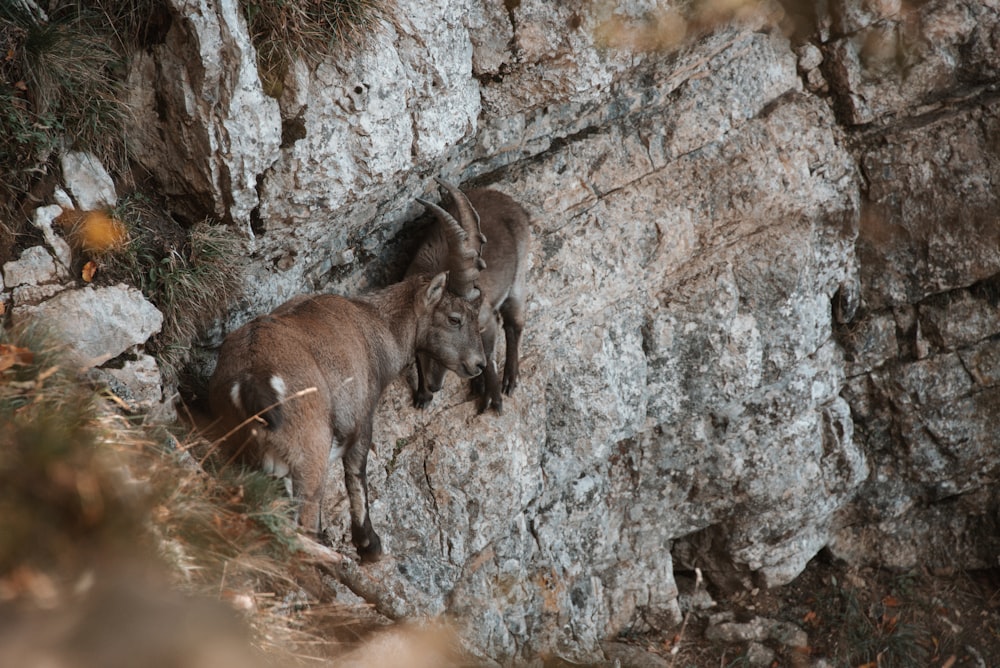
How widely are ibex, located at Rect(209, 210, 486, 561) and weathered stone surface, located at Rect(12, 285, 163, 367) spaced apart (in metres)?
0.50

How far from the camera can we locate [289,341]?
5164 mm

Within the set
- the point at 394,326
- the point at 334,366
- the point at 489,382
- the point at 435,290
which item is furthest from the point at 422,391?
the point at 334,366

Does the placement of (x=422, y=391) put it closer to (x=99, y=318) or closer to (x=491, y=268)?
(x=491, y=268)

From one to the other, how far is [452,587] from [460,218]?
2.88 meters

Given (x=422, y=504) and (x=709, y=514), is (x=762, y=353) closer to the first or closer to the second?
(x=709, y=514)

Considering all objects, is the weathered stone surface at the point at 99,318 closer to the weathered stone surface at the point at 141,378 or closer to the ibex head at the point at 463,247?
the weathered stone surface at the point at 141,378

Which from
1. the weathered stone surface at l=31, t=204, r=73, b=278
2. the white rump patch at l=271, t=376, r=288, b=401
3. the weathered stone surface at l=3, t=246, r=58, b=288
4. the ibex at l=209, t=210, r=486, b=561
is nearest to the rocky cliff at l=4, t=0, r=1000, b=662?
the ibex at l=209, t=210, r=486, b=561

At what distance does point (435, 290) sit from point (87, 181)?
233cm

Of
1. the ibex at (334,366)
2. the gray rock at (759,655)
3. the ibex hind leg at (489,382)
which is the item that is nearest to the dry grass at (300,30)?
the ibex at (334,366)

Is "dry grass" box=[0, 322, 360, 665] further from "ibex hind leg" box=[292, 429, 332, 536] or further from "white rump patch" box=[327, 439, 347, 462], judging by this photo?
"white rump patch" box=[327, 439, 347, 462]

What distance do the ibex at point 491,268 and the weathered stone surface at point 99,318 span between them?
213 centimetres

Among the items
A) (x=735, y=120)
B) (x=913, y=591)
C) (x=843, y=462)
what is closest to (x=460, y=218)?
(x=735, y=120)

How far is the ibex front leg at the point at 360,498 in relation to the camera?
582cm

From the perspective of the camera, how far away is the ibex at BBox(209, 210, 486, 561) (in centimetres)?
488
